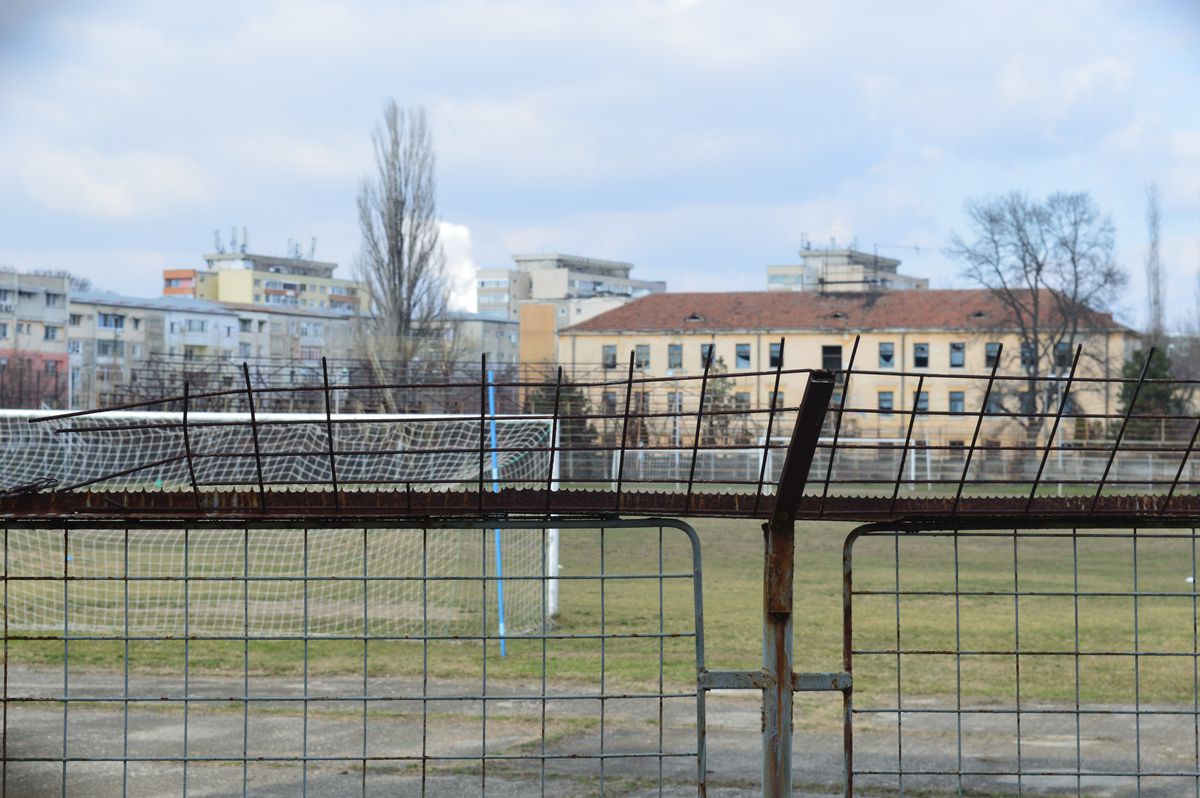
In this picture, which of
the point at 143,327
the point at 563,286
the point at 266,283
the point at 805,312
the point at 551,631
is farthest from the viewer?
the point at 266,283

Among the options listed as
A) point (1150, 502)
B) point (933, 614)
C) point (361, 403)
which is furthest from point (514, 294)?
point (1150, 502)

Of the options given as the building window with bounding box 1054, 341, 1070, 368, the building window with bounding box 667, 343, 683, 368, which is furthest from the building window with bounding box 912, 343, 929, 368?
the building window with bounding box 667, 343, 683, 368

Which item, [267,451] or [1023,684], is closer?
[1023,684]

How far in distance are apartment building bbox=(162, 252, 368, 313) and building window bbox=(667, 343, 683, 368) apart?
53428 millimetres

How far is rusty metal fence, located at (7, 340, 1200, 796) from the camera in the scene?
3.72 metres

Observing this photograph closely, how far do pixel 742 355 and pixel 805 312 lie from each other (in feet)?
12.1

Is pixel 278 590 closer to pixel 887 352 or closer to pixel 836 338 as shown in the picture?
pixel 836 338

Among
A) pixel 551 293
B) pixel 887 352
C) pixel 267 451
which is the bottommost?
pixel 267 451

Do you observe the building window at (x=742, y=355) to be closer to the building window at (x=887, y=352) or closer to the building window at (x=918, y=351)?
the building window at (x=887, y=352)

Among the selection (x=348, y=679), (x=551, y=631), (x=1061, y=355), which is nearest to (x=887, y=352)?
(x=1061, y=355)

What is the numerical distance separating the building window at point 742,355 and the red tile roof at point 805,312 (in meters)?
0.94

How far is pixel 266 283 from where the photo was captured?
395ft

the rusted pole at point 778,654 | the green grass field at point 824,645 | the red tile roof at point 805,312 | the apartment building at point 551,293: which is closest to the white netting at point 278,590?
the green grass field at point 824,645

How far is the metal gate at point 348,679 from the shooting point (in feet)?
13.1
